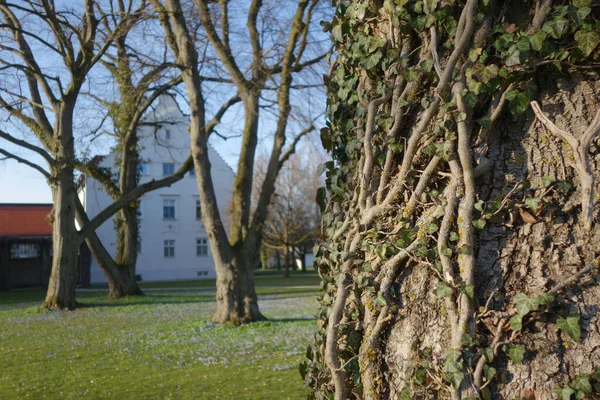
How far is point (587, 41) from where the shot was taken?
229 cm

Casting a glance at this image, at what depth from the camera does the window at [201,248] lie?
50.6 metres

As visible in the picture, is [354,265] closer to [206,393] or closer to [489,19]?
[489,19]

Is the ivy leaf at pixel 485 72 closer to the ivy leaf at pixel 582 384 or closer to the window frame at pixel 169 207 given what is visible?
the ivy leaf at pixel 582 384

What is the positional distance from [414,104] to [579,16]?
0.72 m

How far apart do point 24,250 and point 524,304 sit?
36.6 metres

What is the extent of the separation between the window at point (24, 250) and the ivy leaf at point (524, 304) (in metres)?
35.5

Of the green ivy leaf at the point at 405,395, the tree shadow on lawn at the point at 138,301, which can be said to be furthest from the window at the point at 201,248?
the green ivy leaf at the point at 405,395

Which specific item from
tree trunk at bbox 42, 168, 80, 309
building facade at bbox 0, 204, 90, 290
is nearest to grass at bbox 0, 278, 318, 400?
tree trunk at bbox 42, 168, 80, 309

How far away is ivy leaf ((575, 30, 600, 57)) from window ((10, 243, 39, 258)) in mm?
35688

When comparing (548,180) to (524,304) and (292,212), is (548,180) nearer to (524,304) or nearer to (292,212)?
(524,304)

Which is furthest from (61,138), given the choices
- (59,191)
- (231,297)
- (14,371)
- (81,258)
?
(81,258)

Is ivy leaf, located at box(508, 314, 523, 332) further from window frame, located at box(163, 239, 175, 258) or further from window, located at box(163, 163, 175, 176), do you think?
window, located at box(163, 163, 175, 176)

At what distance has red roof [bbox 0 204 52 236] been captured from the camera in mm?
39375

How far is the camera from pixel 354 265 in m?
2.83
